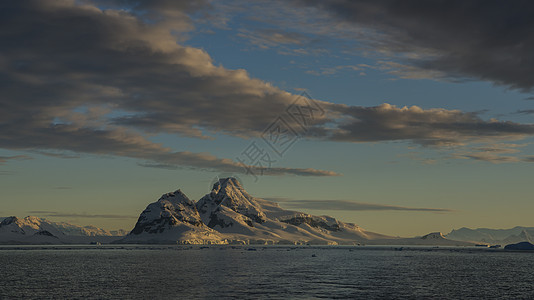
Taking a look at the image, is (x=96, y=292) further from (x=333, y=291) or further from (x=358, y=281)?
(x=358, y=281)

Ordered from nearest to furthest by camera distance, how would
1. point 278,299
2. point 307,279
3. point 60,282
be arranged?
point 278,299, point 60,282, point 307,279

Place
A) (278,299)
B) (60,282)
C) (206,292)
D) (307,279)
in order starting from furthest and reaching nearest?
(307,279), (60,282), (206,292), (278,299)

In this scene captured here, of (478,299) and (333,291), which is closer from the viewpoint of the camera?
(478,299)

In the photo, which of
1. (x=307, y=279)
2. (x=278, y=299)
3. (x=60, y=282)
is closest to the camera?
(x=278, y=299)

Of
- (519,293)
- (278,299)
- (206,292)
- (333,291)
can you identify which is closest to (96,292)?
(206,292)

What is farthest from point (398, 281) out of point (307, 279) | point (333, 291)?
point (333, 291)

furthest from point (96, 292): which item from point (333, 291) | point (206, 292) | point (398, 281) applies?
point (398, 281)

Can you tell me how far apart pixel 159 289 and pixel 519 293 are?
6774 centimetres

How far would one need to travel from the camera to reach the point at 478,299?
3354 inches

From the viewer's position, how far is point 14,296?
3332 inches

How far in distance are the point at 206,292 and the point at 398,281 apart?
48.1 meters

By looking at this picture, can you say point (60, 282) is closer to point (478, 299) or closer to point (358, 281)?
point (358, 281)

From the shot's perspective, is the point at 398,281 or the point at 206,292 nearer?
the point at 206,292

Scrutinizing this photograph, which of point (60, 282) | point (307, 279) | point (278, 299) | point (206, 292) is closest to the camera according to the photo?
point (278, 299)
